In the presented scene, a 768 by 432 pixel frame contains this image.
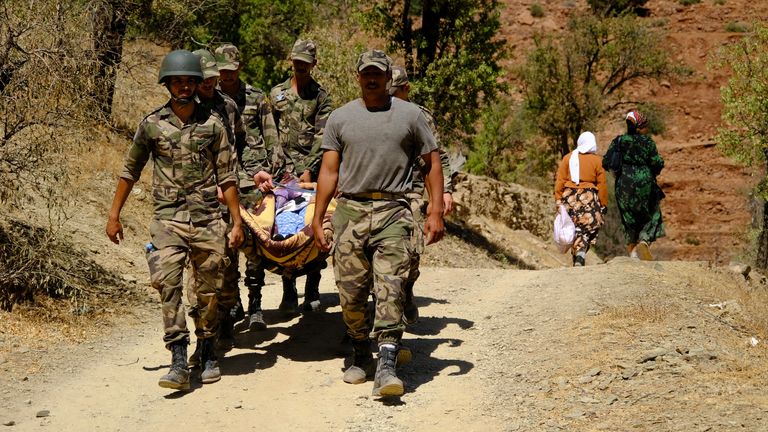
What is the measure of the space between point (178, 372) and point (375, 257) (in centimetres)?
158

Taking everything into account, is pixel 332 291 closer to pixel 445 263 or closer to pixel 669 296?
pixel 669 296

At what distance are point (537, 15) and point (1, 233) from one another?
58.9m

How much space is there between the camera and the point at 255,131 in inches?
342

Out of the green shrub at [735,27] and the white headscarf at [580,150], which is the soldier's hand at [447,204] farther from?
the green shrub at [735,27]

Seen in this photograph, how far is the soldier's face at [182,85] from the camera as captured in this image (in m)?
6.88

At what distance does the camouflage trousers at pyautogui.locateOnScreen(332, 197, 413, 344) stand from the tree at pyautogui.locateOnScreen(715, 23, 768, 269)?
16783 millimetres

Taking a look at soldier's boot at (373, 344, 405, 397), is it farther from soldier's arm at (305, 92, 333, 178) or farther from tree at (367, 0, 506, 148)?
tree at (367, 0, 506, 148)

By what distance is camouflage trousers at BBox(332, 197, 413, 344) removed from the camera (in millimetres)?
6746

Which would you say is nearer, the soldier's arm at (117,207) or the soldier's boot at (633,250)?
the soldier's arm at (117,207)

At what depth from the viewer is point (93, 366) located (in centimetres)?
800

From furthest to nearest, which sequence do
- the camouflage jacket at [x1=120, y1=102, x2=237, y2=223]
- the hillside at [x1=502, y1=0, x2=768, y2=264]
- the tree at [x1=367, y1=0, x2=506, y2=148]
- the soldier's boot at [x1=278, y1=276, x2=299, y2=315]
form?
the hillside at [x1=502, y1=0, x2=768, y2=264] → the tree at [x1=367, y1=0, x2=506, y2=148] → the soldier's boot at [x1=278, y1=276, x2=299, y2=315] → the camouflage jacket at [x1=120, y1=102, x2=237, y2=223]

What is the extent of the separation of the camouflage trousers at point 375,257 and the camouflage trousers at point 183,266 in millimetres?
874

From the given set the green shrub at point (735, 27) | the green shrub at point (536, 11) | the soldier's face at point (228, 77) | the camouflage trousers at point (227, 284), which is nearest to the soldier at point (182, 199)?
the camouflage trousers at point (227, 284)

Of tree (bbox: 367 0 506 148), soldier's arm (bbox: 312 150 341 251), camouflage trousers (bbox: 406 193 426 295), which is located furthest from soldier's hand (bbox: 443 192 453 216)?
tree (bbox: 367 0 506 148)
